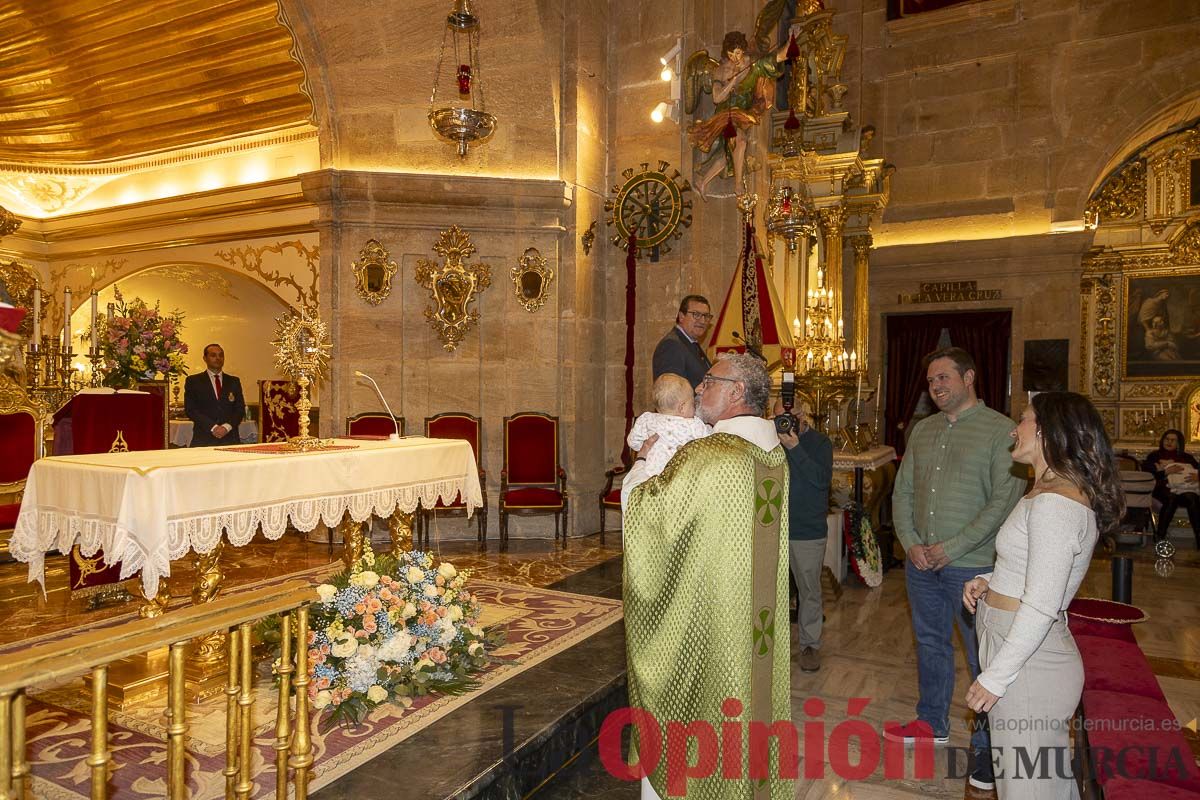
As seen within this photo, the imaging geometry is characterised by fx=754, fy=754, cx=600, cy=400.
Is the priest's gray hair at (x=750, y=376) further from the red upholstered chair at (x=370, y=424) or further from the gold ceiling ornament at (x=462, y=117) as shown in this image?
the red upholstered chair at (x=370, y=424)

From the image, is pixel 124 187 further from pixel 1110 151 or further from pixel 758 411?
pixel 1110 151

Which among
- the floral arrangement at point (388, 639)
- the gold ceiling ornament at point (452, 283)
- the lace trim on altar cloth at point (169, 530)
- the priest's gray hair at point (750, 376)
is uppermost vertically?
the gold ceiling ornament at point (452, 283)

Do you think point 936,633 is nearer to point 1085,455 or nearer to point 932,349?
point 1085,455

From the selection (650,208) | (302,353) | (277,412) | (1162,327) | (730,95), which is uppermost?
(730,95)

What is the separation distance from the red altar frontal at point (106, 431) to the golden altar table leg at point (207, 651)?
4.85ft

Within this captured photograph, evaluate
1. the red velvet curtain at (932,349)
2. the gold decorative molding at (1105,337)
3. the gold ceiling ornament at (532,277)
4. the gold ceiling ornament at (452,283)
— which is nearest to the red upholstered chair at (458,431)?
the gold ceiling ornament at (452,283)

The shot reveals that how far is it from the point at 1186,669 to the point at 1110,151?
9.47 metres

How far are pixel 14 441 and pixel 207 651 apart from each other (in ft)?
11.8

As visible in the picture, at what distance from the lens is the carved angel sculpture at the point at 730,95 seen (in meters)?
7.07

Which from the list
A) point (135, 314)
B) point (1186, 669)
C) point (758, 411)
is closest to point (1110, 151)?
point (1186, 669)

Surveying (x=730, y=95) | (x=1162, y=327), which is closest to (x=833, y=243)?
(x=730, y=95)

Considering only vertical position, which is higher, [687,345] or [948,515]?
[687,345]

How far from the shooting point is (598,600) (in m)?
5.38

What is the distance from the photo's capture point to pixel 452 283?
7.67 metres
